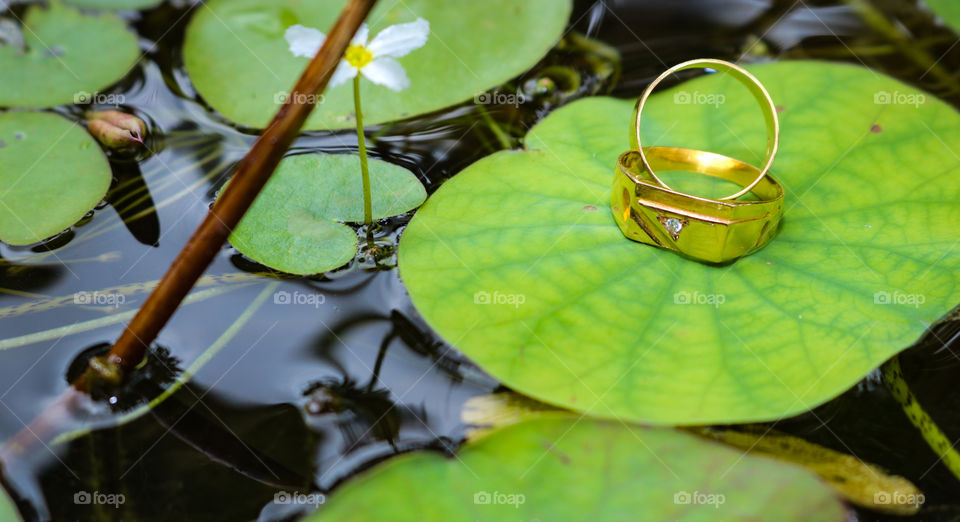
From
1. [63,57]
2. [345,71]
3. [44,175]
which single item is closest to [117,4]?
[63,57]

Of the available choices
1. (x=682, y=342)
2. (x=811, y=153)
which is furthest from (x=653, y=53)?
(x=682, y=342)

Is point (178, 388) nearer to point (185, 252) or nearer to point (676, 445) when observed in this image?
point (185, 252)

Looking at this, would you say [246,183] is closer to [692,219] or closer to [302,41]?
[302,41]

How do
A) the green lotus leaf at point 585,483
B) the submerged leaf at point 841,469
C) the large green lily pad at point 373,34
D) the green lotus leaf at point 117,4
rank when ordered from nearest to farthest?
the green lotus leaf at point 585,483, the submerged leaf at point 841,469, the large green lily pad at point 373,34, the green lotus leaf at point 117,4

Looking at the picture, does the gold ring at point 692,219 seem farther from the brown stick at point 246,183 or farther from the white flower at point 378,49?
the brown stick at point 246,183

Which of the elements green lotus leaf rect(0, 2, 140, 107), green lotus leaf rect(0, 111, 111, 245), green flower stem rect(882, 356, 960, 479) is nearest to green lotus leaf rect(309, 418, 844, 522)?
green flower stem rect(882, 356, 960, 479)

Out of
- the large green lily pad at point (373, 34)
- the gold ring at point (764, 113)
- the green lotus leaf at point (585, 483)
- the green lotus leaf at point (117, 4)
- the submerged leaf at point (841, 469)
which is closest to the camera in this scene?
the green lotus leaf at point (585, 483)

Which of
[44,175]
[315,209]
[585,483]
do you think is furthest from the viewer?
[44,175]

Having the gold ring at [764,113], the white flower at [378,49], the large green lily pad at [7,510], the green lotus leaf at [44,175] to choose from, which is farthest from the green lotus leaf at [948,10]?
the large green lily pad at [7,510]
